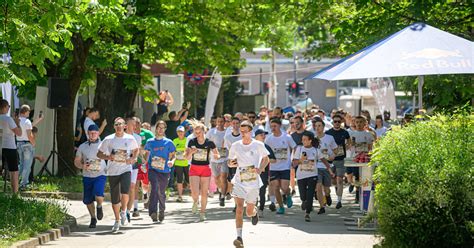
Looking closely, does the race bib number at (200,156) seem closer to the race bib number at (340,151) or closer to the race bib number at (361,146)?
the race bib number at (340,151)

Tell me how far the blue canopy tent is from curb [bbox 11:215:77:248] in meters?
4.76

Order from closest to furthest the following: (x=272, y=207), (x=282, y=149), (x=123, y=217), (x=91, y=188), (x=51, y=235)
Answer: (x=51, y=235), (x=91, y=188), (x=123, y=217), (x=282, y=149), (x=272, y=207)

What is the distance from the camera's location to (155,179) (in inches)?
762

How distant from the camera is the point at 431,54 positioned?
51.6 ft

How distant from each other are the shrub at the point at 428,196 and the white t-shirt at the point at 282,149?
8.55 metres

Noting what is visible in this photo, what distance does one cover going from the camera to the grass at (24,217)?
14.9 meters

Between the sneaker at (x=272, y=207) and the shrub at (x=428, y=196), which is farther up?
the shrub at (x=428, y=196)

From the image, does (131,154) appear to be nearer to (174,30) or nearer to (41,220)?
(41,220)

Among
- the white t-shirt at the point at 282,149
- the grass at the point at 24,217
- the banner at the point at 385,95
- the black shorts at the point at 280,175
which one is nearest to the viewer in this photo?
the grass at the point at 24,217

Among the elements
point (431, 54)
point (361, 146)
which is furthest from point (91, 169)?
point (361, 146)

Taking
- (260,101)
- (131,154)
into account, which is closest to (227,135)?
(131,154)

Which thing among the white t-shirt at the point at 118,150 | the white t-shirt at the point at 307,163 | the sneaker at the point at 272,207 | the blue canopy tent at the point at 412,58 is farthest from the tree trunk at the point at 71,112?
the blue canopy tent at the point at 412,58

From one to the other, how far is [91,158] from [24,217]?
2.05 m

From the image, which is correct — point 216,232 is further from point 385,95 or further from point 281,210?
point 385,95
